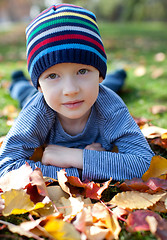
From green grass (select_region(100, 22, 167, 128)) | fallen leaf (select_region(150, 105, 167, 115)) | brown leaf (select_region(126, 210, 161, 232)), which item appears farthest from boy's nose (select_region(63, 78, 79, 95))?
fallen leaf (select_region(150, 105, 167, 115))

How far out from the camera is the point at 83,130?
166 centimetres

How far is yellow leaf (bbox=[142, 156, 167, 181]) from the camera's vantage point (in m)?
1.32

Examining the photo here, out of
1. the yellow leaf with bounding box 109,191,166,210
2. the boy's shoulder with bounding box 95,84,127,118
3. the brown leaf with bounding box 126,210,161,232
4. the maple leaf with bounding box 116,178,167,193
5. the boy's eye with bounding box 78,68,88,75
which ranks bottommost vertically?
the brown leaf with bounding box 126,210,161,232

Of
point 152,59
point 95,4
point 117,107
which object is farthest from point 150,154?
Result: point 95,4

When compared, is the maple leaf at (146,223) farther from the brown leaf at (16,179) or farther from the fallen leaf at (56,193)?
the brown leaf at (16,179)

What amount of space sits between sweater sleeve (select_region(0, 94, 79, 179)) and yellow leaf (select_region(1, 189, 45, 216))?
0.31 meters

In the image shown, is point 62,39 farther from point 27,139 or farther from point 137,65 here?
point 137,65

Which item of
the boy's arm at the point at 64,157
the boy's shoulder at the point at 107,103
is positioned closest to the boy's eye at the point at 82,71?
the boy's shoulder at the point at 107,103

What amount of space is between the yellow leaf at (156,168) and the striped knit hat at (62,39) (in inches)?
22.5

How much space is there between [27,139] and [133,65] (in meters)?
3.44

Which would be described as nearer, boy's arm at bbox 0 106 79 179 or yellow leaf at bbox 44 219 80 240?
yellow leaf at bbox 44 219 80 240

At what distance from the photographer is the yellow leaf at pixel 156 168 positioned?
1.32 metres

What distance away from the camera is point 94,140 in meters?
1.72

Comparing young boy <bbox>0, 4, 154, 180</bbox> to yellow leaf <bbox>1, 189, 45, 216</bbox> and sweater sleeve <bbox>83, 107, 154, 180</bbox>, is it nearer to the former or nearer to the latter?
sweater sleeve <bbox>83, 107, 154, 180</bbox>
